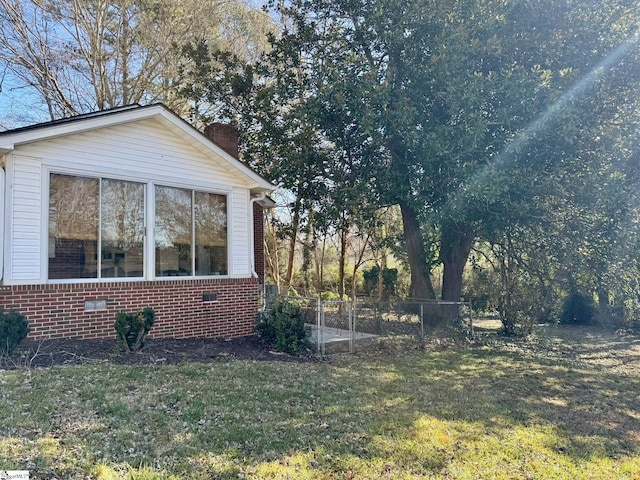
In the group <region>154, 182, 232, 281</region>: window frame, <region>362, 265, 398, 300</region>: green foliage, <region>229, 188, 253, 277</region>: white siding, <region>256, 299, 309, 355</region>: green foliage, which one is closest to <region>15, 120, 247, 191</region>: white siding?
<region>154, 182, 232, 281</region>: window frame

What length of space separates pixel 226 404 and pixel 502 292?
10518 mm

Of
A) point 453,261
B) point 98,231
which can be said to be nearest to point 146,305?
point 98,231

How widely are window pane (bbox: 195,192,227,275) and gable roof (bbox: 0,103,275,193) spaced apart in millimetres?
883

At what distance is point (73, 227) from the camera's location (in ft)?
25.3

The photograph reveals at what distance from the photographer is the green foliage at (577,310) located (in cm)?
1753

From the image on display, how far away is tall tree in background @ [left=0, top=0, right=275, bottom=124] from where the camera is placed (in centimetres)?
1537

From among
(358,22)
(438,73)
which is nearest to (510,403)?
(438,73)

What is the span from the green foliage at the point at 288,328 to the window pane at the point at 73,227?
3.44 m

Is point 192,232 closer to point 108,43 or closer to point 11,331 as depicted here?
point 11,331

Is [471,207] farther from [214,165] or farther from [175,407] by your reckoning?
[175,407]

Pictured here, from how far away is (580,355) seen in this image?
10.8m

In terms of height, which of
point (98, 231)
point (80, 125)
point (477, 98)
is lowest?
point (98, 231)

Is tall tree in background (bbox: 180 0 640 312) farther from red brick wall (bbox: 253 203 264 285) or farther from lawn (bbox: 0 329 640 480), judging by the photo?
lawn (bbox: 0 329 640 480)

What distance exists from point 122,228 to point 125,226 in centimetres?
7
